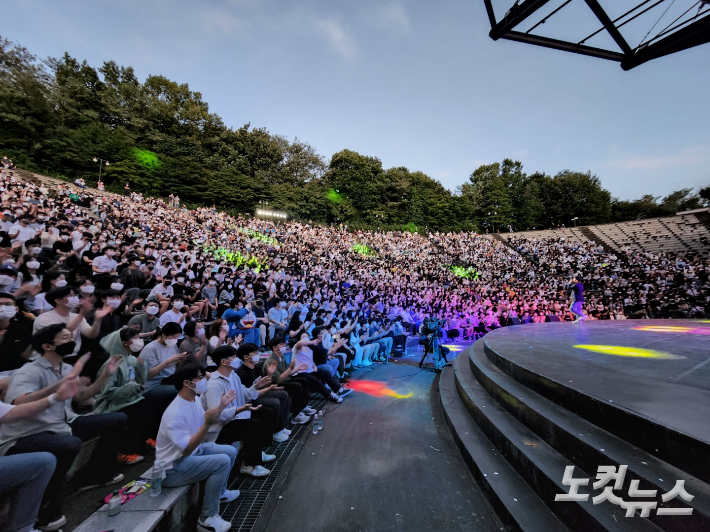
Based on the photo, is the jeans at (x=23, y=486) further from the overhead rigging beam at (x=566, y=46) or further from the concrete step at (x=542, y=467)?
the overhead rigging beam at (x=566, y=46)

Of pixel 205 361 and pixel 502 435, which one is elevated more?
pixel 205 361

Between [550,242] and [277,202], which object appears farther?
[277,202]

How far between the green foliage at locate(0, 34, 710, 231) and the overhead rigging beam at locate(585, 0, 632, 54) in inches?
1343

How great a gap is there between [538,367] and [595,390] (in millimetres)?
975

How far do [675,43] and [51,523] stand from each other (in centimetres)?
782

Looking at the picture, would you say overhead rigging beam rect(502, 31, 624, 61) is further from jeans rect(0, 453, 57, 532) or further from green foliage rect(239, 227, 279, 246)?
green foliage rect(239, 227, 279, 246)

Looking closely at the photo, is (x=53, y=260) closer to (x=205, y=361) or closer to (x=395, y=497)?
(x=205, y=361)

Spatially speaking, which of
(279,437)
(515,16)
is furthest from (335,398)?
(515,16)

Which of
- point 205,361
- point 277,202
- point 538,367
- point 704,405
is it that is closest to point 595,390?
point 704,405

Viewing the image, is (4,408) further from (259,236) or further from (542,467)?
(259,236)

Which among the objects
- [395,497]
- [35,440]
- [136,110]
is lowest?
[395,497]

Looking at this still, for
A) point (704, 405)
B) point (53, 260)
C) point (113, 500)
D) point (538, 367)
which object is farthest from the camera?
point (53, 260)

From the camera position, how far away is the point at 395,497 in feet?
9.55

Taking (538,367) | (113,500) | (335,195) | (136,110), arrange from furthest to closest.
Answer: (335,195) < (136,110) < (538,367) < (113,500)
